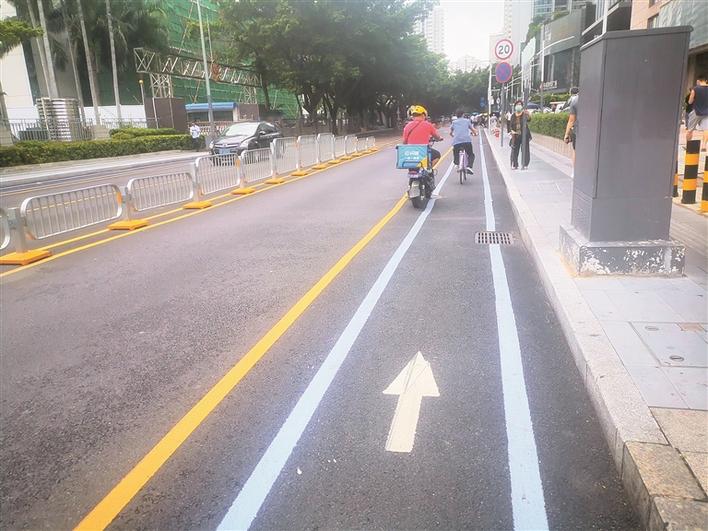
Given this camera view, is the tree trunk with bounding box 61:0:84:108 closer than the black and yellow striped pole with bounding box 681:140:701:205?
No

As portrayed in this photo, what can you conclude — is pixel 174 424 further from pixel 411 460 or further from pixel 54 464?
pixel 411 460

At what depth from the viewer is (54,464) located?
10.7 feet

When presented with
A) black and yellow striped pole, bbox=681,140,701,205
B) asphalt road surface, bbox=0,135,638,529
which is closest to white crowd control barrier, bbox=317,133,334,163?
black and yellow striped pole, bbox=681,140,701,205

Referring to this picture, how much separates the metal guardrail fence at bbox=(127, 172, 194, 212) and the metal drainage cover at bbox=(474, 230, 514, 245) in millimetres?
6314

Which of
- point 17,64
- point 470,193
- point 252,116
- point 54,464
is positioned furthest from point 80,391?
point 17,64

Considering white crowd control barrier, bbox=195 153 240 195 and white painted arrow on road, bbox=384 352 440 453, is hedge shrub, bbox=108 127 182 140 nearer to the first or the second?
white crowd control barrier, bbox=195 153 240 195

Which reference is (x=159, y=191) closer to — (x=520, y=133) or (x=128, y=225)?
(x=128, y=225)

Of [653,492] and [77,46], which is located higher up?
[77,46]

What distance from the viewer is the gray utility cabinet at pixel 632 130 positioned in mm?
5227

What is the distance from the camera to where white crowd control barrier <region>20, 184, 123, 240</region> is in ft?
29.4

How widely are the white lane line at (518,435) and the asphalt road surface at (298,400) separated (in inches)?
0.5

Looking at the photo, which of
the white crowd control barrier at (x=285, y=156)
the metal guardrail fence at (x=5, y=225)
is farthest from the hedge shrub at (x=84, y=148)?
the metal guardrail fence at (x=5, y=225)

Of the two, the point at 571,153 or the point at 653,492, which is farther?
the point at 571,153

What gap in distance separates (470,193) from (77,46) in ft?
161
